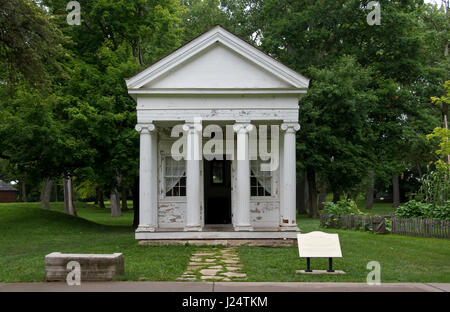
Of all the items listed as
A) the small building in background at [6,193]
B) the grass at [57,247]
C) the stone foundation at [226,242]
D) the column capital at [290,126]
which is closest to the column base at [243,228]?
the stone foundation at [226,242]

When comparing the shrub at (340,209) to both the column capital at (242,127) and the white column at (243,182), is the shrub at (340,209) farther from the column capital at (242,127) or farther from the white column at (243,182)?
the column capital at (242,127)

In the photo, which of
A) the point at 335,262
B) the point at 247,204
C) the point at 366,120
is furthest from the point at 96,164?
the point at 366,120

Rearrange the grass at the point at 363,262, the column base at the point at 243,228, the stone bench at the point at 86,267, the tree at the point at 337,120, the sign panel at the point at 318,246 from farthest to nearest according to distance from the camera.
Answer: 1. the tree at the point at 337,120
2. the column base at the point at 243,228
3. the sign panel at the point at 318,246
4. the grass at the point at 363,262
5. the stone bench at the point at 86,267

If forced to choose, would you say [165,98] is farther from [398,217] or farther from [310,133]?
[310,133]

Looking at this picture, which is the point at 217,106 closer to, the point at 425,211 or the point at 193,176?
the point at 193,176

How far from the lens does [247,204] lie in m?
14.3

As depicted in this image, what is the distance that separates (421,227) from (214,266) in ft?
37.7

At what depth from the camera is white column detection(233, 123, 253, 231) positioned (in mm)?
14219

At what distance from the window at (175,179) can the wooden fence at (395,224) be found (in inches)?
357

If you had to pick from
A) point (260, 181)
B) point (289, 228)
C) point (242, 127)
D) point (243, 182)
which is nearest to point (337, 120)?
point (260, 181)

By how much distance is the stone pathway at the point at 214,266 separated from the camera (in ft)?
29.5

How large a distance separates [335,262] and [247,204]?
3858 millimetres

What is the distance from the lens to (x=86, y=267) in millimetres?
8461

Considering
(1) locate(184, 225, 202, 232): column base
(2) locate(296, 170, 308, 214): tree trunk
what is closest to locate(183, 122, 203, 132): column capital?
(1) locate(184, 225, 202, 232): column base
